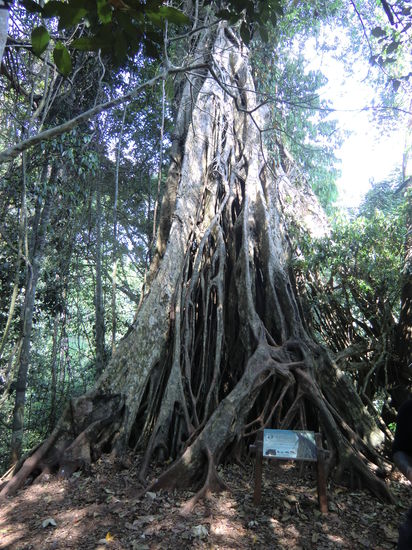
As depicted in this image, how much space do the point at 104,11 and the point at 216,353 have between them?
382 cm

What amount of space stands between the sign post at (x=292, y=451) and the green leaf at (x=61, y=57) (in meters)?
2.80

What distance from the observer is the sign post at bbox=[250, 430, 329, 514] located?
3062mm

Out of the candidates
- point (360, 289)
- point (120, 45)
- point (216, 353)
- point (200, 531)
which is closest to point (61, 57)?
point (120, 45)

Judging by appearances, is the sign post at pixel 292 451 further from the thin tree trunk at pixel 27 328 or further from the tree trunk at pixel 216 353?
the thin tree trunk at pixel 27 328

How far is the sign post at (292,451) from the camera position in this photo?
3062 millimetres

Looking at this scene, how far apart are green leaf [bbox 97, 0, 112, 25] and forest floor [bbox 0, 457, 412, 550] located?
2894mm

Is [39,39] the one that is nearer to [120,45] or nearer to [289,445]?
[120,45]

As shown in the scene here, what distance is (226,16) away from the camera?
208 centimetres

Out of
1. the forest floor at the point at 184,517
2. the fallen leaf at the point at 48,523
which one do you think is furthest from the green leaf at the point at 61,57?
the fallen leaf at the point at 48,523

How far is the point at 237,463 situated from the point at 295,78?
28.4ft

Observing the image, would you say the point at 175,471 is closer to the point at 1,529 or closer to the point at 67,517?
the point at 67,517

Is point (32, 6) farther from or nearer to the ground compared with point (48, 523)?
farther from the ground

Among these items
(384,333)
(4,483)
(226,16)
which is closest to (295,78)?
(384,333)

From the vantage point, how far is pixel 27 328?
4742 mm
